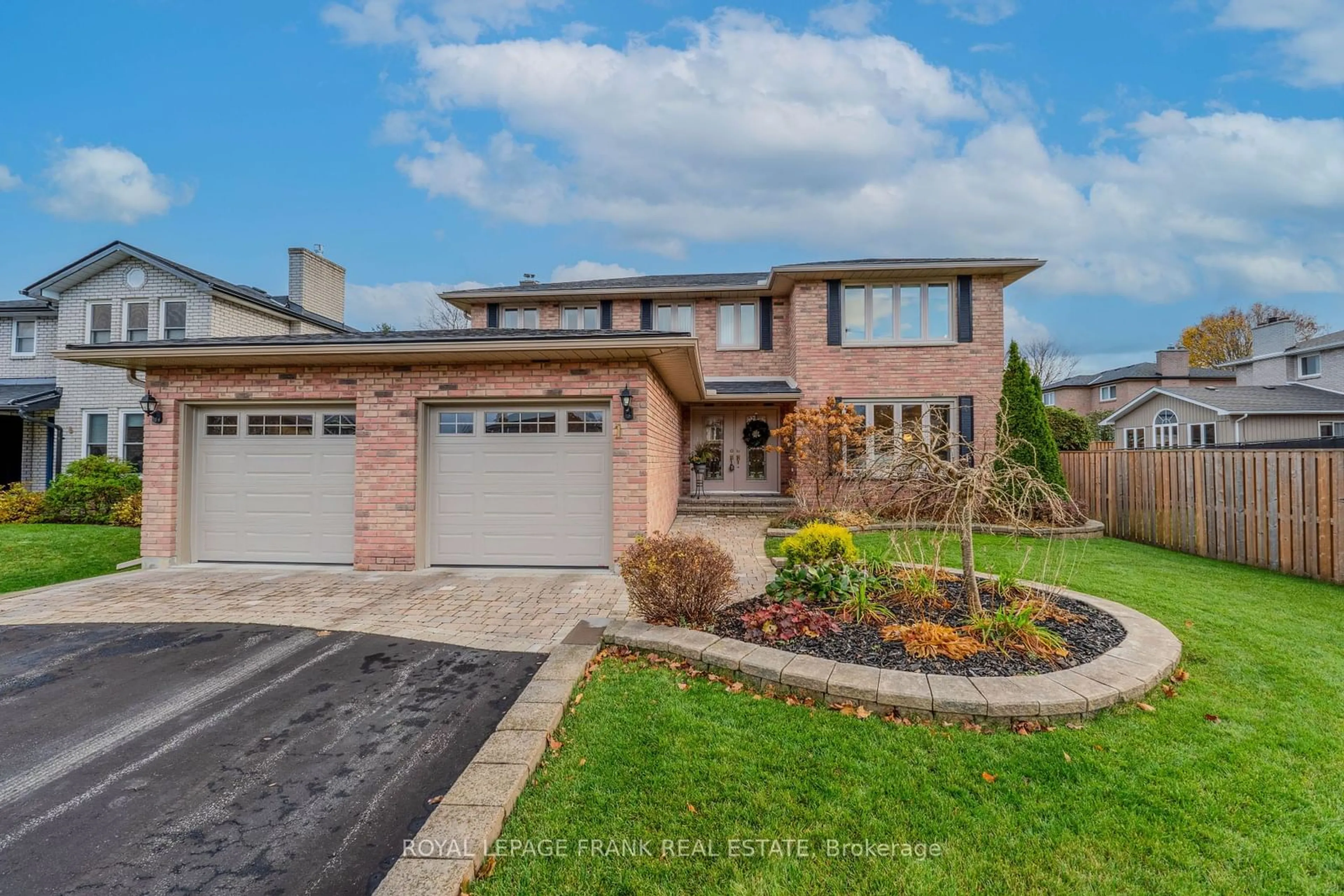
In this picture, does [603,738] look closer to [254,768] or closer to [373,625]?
[254,768]

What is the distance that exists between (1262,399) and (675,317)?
22.0 metres

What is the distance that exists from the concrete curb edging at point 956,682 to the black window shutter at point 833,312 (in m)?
9.92

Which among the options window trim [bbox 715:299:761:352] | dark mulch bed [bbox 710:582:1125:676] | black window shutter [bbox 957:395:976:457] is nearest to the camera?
dark mulch bed [bbox 710:582:1125:676]

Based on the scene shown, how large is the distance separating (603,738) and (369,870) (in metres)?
1.18

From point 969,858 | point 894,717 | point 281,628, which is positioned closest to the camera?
point 969,858

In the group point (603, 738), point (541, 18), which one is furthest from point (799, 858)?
point (541, 18)

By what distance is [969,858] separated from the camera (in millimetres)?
2139

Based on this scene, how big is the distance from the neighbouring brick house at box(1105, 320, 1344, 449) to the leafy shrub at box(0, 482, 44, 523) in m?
31.2

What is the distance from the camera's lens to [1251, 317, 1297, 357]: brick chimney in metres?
24.1

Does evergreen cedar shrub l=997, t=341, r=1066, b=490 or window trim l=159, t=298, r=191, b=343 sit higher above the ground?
window trim l=159, t=298, r=191, b=343

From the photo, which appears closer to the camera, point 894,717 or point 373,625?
point 894,717

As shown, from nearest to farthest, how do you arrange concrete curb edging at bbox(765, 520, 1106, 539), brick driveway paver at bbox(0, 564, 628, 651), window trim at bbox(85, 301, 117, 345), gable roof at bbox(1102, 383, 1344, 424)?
brick driveway paver at bbox(0, 564, 628, 651) → concrete curb edging at bbox(765, 520, 1106, 539) → window trim at bbox(85, 301, 117, 345) → gable roof at bbox(1102, 383, 1344, 424)

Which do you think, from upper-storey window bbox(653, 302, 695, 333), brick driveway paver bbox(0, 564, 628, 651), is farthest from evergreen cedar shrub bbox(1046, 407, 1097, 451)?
brick driveway paver bbox(0, 564, 628, 651)

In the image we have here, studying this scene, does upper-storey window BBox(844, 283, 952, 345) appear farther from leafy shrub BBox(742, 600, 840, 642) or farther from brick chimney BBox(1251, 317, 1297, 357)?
brick chimney BBox(1251, 317, 1297, 357)
